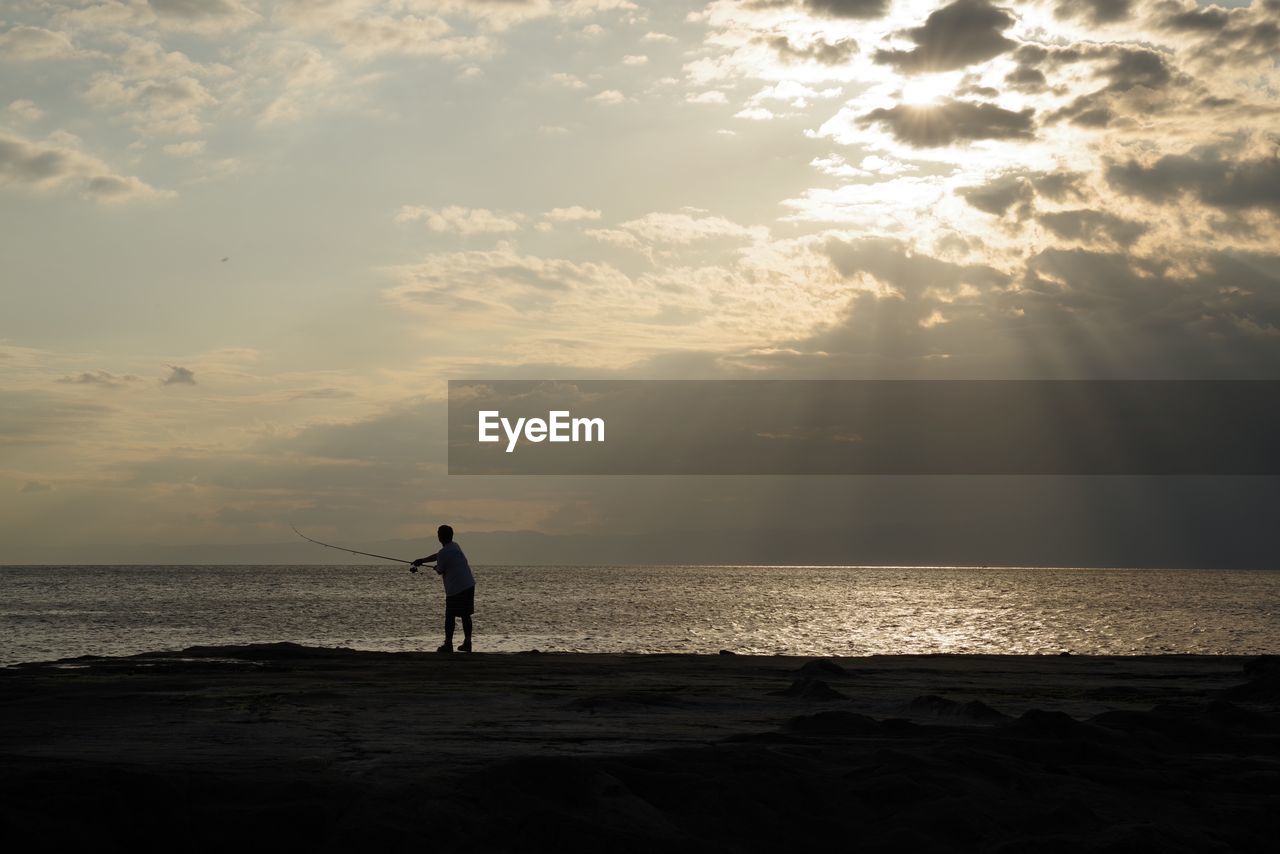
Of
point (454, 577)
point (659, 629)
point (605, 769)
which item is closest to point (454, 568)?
point (454, 577)

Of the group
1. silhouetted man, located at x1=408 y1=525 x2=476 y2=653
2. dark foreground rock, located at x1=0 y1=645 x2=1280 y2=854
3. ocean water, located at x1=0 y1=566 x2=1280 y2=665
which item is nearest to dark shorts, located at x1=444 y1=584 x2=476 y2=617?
silhouetted man, located at x1=408 y1=525 x2=476 y2=653

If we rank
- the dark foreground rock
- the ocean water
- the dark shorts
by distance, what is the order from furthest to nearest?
the ocean water < the dark shorts < the dark foreground rock

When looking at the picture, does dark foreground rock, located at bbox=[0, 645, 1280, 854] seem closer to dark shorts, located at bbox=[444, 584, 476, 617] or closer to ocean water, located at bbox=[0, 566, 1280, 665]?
dark shorts, located at bbox=[444, 584, 476, 617]

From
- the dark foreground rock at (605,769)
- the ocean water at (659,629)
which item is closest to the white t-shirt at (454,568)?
the dark foreground rock at (605,769)

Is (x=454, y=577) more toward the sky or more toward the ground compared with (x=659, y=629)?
more toward the sky

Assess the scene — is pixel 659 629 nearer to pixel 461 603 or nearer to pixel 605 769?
pixel 461 603

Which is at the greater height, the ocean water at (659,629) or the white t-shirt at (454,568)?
the white t-shirt at (454,568)

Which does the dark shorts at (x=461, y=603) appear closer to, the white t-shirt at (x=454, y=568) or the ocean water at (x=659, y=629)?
the white t-shirt at (x=454, y=568)

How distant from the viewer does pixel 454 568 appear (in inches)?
782

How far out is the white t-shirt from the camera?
19812 millimetres

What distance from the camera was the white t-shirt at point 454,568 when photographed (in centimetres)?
1981

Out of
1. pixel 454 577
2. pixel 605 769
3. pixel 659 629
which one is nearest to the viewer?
pixel 605 769

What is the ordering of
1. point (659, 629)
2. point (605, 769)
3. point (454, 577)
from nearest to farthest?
1. point (605, 769)
2. point (454, 577)
3. point (659, 629)

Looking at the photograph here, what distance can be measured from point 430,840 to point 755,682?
28.1ft
